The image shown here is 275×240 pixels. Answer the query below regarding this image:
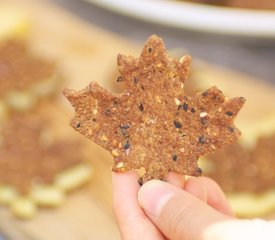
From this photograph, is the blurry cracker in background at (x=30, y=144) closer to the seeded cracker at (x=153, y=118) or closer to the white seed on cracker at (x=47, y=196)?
the white seed on cracker at (x=47, y=196)

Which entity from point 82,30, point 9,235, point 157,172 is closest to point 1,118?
point 9,235

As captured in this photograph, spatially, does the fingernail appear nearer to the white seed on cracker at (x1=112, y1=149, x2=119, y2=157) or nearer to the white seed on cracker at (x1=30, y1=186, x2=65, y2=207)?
the white seed on cracker at (x1=112, y1=149, x2=119, y2=157)

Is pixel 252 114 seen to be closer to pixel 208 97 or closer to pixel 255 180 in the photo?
pixel 255 180

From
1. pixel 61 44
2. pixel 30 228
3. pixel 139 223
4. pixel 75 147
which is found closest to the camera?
pixel 139 223

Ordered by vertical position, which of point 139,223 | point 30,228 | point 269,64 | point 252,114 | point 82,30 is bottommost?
point 139,223

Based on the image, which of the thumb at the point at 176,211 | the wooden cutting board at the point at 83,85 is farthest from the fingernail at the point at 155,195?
the wooden cutting board at the point at 83,85

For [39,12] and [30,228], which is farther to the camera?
[39,12]

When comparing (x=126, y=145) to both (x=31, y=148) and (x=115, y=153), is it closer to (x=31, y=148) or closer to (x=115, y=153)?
(x=115, y=153)

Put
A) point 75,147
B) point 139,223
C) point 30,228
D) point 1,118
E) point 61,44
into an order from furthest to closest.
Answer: point 61,44, point 1,118, point 75,147, point 30,228, point 139,223
